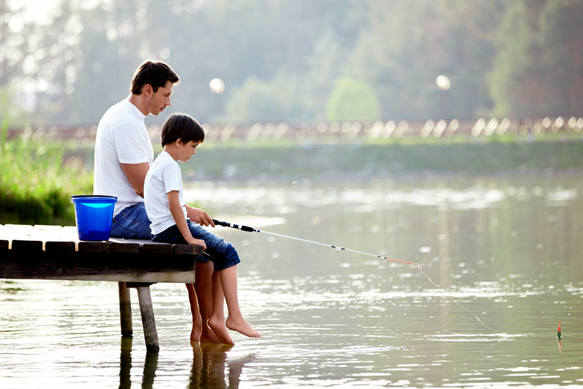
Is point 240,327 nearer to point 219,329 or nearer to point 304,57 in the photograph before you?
point 219,329

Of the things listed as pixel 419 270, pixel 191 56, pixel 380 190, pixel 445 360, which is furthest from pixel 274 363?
pixel 191 56

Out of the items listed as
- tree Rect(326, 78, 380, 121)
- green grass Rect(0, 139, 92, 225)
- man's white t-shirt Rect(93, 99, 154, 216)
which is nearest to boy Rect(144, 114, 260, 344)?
man's white t-shirt Rect(93, 99, 154, 216)

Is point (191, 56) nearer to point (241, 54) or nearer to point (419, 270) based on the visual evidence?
point (241, 54)

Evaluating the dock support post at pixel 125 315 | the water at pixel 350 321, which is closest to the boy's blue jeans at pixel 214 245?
the water at pixel 350 321

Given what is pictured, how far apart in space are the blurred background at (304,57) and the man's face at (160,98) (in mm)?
63902

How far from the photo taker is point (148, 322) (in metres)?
8.51

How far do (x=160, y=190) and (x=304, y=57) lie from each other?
80.6 meters

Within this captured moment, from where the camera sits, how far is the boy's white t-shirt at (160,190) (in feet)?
27.6

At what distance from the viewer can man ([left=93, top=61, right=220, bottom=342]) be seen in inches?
343

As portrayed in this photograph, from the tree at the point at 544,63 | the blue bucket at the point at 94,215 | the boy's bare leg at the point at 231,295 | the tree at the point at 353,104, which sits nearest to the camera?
the blue bucket at the point at 94,215

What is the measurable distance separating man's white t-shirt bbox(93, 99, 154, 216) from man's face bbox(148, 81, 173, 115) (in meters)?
0.09

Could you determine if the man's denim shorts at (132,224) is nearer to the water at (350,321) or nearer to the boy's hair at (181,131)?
the boy's hair at (181,131)

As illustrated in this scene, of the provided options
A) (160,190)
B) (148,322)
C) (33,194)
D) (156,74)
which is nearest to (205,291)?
(148,322)

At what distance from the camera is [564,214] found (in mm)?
23625
